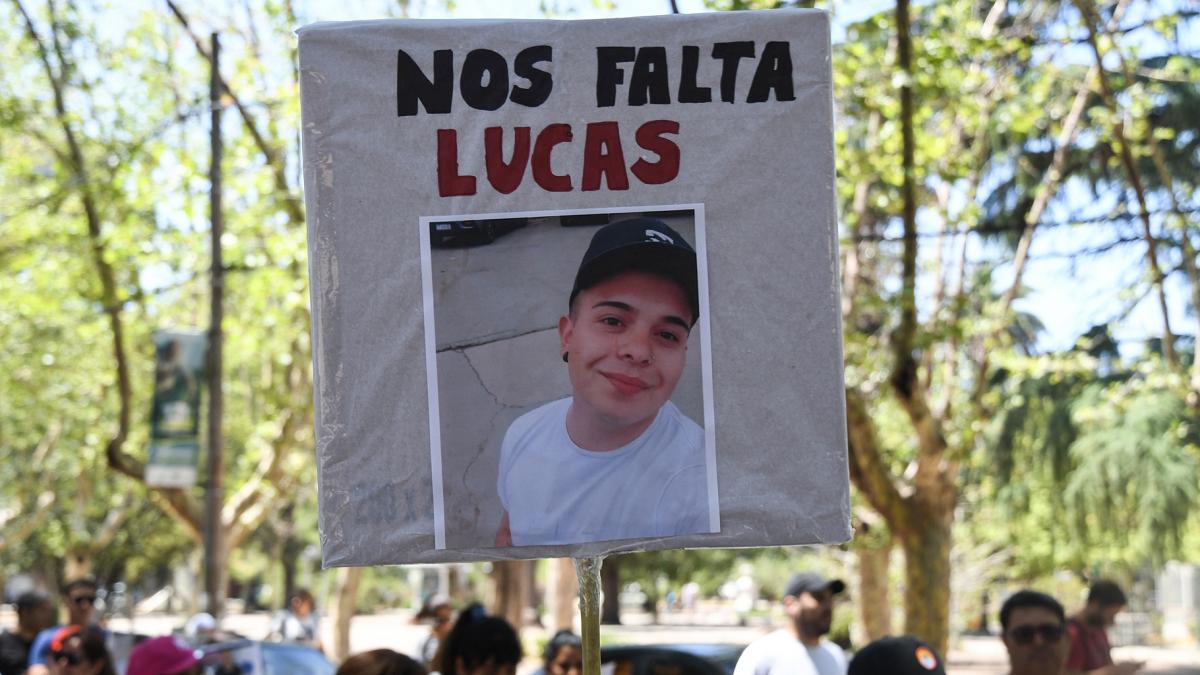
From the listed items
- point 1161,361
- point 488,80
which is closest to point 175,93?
point 1161,361

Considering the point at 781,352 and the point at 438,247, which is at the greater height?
the point at 438,247

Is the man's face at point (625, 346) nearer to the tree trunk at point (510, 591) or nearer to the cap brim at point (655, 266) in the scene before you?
the cap brim at point (655, 266)

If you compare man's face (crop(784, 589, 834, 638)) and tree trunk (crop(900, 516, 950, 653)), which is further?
tree trunk (crop(900, 516, 950, 653))

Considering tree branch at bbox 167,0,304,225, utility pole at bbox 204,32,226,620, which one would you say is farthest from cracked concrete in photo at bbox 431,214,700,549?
utility pole at bbox 204,32,226,620

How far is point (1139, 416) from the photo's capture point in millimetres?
18281

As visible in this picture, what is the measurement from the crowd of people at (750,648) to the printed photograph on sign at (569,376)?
1.00 m

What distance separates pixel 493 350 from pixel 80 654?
3.88 metres

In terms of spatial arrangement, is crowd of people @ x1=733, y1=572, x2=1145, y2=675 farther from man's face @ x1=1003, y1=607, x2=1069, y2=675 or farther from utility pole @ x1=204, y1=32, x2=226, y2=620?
utility pole @ x1=204, y1=32, x2=226, y2=620

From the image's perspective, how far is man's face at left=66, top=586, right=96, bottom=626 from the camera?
28.4 ft

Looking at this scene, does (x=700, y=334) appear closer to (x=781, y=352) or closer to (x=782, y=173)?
(x=781, y=352)

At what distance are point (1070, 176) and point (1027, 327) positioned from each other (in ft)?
14.5

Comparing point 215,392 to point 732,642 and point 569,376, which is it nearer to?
point 732,642

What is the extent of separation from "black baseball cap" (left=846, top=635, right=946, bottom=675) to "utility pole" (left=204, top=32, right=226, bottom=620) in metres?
13.0

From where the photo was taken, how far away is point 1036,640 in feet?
16.1
